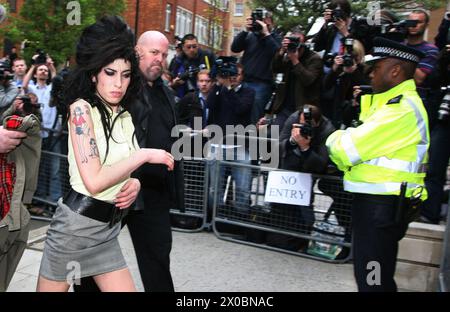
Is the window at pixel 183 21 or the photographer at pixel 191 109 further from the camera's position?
the window at pixel 183 21

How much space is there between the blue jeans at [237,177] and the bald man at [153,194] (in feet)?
7.35

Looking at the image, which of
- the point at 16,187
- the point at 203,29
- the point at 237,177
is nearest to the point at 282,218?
the point at 237,177

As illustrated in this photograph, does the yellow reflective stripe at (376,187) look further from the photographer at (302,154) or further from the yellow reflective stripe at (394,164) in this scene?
the photographer at (302,154)

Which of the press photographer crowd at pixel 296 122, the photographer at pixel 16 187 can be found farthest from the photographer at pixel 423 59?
the photographer at pixel 16 187

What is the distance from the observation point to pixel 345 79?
521 cm

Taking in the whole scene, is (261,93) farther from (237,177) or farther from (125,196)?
(125,196)

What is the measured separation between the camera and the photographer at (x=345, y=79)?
4977 mm

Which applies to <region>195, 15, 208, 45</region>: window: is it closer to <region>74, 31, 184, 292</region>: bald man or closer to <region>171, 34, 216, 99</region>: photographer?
<region>171, 34, 216, 99</region>: photographer

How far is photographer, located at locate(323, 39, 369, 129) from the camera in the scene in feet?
16.3

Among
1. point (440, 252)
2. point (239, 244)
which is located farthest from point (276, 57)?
point (440, 252)

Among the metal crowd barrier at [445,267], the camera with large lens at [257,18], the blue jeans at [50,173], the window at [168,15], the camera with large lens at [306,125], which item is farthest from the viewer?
the window at [168,15]

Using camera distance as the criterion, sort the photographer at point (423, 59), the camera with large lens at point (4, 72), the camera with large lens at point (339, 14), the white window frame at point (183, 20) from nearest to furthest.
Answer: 1. the photographer at point (423, 59)
2. the camera with large lens at point (4, 72)
3. the camera with large lens at point (339, 14)
4. the white window frame at point (183, 20)

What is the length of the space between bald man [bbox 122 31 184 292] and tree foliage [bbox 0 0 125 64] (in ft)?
62.3
